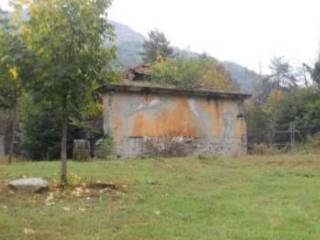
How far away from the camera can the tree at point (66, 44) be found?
1134 centimetres

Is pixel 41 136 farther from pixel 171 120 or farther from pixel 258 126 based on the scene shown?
pixel 258 126

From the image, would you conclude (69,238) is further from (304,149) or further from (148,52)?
(148,52)

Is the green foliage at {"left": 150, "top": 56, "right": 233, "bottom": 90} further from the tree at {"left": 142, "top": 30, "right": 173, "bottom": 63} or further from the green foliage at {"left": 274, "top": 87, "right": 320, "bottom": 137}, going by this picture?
the tree at {"left": 142, "top": 30, "right": 173, "bottom": 63}

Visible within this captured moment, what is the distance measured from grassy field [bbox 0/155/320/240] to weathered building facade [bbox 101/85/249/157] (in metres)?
9.47

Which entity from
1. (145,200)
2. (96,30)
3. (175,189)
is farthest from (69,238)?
(96,30)

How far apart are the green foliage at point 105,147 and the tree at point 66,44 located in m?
11.6

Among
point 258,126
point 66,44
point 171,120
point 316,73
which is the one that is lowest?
point 171,120

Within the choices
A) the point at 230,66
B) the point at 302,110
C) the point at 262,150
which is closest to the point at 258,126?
the point at 302,110

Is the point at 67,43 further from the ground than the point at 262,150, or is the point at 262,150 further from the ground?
the point at 67,43

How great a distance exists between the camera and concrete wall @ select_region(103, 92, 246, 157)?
80.9 ft

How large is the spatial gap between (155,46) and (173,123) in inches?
1421

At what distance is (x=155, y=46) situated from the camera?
201 ft

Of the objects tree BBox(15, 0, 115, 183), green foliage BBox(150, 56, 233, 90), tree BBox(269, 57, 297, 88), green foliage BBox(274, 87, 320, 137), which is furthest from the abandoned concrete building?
tree BBox(269, 57, 297, 88)

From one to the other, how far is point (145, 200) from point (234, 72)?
73823 mm
